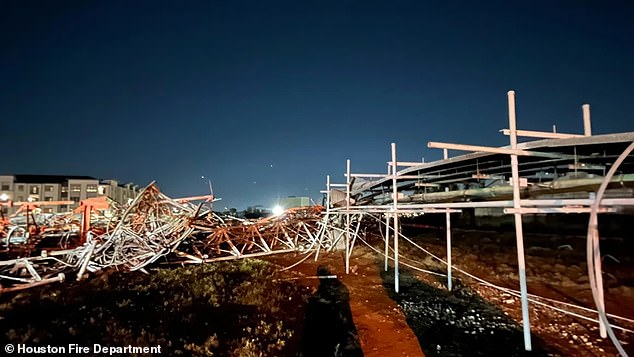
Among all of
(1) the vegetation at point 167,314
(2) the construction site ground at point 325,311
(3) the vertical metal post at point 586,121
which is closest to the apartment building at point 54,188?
(1) the vegetation at point 167,314

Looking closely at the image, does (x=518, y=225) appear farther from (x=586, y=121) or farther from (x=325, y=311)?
(x=325, y=311)

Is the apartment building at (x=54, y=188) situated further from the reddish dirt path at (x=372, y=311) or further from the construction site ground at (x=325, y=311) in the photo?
the reddish dirt path at (x=372, y=311)

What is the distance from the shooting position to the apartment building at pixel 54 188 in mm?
56406

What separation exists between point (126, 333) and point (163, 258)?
296 inches

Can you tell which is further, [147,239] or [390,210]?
[147,239]

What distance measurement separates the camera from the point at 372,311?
735 cm

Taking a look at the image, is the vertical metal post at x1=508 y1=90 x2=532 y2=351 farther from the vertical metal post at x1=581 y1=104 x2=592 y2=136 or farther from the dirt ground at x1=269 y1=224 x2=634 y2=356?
the vertical metal post at x1=581 y1=104 x2=592 y2=136

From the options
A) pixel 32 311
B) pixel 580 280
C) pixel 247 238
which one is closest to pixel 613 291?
pixel 580 280

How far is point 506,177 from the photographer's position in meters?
10.7

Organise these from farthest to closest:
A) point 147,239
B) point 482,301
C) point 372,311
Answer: point 147,239
point 482,301
point 372,311

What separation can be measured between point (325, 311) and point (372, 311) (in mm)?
1190

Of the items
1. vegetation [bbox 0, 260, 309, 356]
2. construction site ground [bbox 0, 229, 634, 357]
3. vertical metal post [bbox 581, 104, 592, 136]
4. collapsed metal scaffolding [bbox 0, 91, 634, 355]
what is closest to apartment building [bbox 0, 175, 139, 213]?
collapsed metal scaffolding [bbox 0, 91, 634, 355]

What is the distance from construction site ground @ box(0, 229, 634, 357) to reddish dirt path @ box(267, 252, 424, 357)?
1.5 inches

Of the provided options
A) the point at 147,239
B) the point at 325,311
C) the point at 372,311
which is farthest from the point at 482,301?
the point at 147,239
